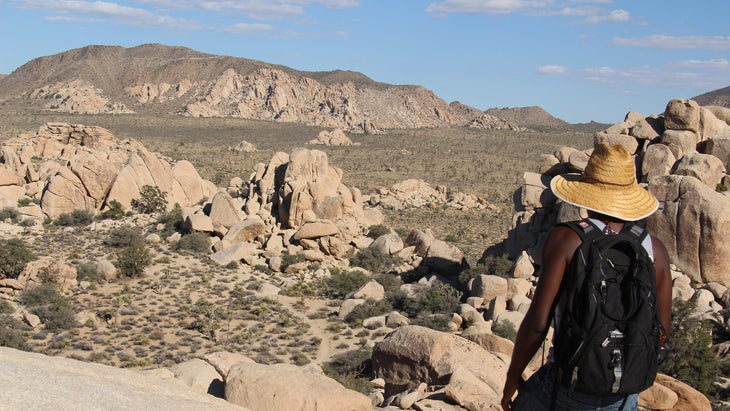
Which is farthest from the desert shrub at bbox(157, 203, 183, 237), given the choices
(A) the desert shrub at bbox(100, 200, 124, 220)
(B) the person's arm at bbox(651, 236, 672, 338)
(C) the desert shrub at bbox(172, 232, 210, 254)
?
(B) the person's arm at bbox(651, 236, 672, 338)

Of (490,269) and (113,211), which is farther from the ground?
(113,211)

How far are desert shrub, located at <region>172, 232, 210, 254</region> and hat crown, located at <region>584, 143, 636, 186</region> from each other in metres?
21.3

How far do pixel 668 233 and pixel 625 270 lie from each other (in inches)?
585

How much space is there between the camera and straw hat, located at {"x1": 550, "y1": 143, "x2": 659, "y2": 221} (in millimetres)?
3781

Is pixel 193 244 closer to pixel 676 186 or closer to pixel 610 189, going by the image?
pixel 676 186

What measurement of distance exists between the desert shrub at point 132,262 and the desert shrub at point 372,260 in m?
7.35

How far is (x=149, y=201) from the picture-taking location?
2852cm

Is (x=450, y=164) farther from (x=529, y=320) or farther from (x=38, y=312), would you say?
(x=529, y=320)

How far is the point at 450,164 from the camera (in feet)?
203

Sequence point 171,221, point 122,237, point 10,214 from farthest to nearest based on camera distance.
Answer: point 10,214
point 171,221
point 122,237

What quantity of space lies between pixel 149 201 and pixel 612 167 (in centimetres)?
2698

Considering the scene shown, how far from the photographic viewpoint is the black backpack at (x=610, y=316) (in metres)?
3.38

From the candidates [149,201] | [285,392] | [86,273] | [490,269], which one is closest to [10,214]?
[149,201]

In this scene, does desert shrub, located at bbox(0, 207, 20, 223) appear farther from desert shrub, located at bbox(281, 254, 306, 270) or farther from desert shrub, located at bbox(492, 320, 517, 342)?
desert shrub, located at bbox(492, 320, 517, 342)
